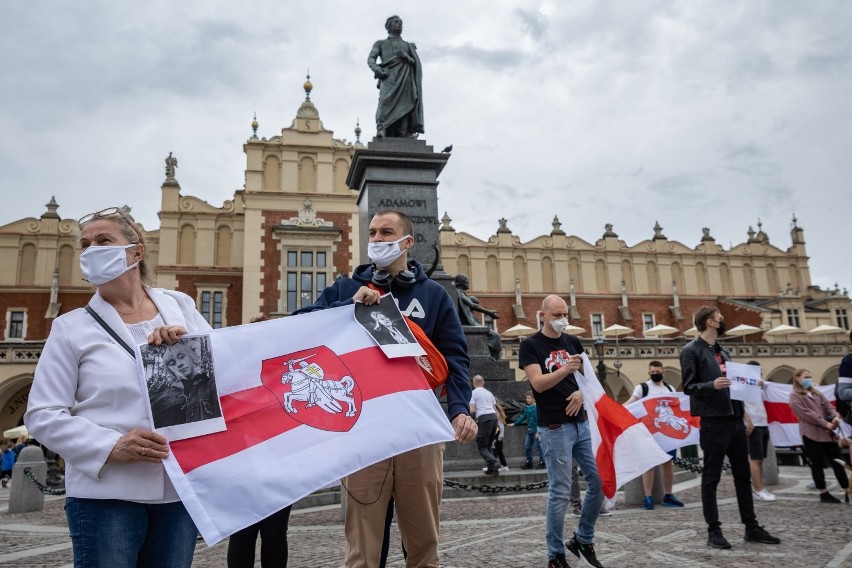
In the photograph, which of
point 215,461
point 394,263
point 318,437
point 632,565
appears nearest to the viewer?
point 215,461

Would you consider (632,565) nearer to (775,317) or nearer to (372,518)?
(372,518)

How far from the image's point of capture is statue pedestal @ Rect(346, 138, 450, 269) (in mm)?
9656

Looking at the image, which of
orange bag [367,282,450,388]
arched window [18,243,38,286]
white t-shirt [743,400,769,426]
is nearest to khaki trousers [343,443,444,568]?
orange bag [367,282,450,388]

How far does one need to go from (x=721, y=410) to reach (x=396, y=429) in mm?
3283

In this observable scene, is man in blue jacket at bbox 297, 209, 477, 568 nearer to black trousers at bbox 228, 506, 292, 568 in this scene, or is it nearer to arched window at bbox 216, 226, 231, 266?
black trousers at bbox 228, 506, 292, 568

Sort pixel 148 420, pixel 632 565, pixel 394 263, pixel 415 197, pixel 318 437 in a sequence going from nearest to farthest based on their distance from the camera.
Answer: pixel 148 420 < pixel 318 437 < pixel 394 263 < pixel 632 565 < pixel 415 197

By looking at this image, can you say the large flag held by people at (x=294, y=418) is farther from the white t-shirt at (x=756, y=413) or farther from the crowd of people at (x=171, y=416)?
the white t-shirt at (x=756, y=413)

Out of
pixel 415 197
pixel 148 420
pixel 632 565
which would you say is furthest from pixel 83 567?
pixel 415 197

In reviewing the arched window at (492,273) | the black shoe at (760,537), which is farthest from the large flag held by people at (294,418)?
the arched window at (492,273)

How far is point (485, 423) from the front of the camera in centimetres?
798

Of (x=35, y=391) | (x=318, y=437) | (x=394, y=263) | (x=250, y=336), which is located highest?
(x=394, y=263)

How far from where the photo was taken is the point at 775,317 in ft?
121

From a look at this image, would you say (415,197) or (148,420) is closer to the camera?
(148,420)

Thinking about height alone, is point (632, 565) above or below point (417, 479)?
below
